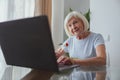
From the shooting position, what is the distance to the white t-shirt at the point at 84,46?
1.92 metres

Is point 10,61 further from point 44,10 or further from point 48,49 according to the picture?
point 44,10

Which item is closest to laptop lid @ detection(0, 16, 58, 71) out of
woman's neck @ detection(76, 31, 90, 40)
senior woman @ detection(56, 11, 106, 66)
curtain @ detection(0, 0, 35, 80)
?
senior woman @ detection(56, 11, 106, 66)

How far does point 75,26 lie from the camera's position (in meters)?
1.95

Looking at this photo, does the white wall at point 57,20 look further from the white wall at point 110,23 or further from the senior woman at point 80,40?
the senior woman at point 80,40

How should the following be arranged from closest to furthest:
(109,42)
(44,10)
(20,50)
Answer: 1. (20,50)
2. (109,42)
3. (44,10)

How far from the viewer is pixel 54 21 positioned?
10.7ft

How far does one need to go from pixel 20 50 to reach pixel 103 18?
6.22ft

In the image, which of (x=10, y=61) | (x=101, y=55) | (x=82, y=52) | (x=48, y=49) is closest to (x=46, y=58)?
(x=48, y=49)

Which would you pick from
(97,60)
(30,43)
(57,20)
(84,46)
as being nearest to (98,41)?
(84,46)

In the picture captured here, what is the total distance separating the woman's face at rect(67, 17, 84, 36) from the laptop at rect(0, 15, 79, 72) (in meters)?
0.84

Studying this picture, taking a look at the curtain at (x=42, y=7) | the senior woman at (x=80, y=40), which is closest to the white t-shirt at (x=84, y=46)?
the senior woman at (x=80, y=40)

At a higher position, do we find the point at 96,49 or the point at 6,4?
the point at 6,4

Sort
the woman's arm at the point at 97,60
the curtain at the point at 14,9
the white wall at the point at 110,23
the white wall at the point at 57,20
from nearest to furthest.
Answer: the woman's arm at the point at 97,60 → the curtain at the point at 14,9 → the white wall at the point at 110,23 → the white wall at the point at 57,20

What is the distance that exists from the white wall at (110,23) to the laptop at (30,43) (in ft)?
5.60
